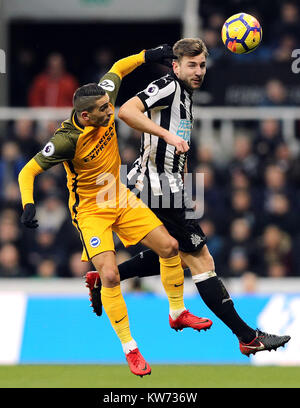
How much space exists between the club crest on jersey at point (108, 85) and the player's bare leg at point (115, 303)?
57.6 inches

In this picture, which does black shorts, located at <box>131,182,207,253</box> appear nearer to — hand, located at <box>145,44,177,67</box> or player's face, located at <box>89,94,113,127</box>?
player's face, located at <box>89,94,113,127</box>

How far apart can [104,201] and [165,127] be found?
2.81 ft

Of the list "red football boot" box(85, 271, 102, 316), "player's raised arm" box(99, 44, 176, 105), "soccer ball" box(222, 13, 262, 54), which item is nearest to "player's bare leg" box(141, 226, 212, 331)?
"red football boot" box(85, 271, 102, 316)

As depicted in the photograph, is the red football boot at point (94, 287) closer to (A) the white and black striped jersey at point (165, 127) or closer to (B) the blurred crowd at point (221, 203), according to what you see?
(A) the white and black striped jersey at point (165, 127)

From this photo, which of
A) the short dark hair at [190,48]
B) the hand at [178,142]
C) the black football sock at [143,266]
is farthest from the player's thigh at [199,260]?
the short dark hair at [190,48]

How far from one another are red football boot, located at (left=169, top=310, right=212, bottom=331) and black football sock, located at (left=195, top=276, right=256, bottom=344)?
18 centimetres

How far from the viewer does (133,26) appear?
60.8ft

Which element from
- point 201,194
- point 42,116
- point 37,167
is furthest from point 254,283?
point 37,167

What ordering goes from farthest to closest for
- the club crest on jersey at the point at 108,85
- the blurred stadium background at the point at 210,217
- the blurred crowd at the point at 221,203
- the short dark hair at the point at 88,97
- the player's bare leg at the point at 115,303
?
the blurred crowd at the point at 221,203 → the blurred stadium background at the point at 210,217 → the club crest on jersey at the point at 108,85 → the player's bare leg at the point at 115,303 → the short dark hair at the point at 88,97

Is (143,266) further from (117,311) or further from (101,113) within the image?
(101,113)

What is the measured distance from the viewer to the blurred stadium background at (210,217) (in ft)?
40.3

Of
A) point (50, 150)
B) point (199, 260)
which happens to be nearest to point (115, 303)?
point (199, 260)

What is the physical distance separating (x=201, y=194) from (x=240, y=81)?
2.01m

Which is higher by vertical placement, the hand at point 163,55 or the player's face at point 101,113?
the hand at point 163,55
